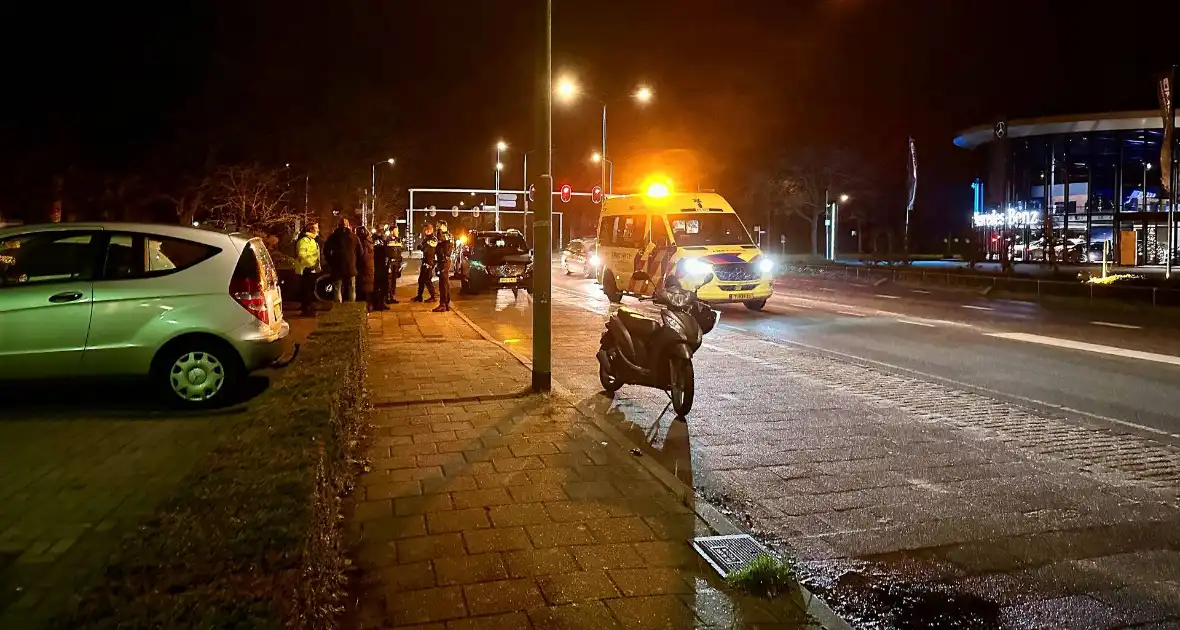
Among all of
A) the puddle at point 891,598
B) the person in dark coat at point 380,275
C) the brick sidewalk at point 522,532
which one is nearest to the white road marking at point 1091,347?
the brick sidewalk at point 522,532

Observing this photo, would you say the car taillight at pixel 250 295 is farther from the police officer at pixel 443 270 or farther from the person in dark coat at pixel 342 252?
the police officer at pixel 443 270

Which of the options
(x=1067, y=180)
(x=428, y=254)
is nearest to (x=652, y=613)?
(x=428, y=254)

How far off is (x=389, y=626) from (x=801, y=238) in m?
76.6

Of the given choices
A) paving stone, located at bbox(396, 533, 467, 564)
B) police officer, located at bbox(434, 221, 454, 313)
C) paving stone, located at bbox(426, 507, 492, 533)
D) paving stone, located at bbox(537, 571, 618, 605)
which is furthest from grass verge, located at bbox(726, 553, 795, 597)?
police officer, located at bbox(434, 221, 454, 313)

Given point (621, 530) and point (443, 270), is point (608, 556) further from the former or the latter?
point (443, 270)

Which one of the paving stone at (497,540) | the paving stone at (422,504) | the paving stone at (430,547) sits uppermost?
the paving stone at (422,504)

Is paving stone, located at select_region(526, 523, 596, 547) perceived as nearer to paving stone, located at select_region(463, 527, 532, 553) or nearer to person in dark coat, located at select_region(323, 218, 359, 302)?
paving stone, located at select_region(463, 527, 532, 553)

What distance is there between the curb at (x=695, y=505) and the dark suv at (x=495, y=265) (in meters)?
14.6

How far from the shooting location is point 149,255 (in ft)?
28.9

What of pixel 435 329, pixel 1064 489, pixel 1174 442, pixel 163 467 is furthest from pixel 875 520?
pixel 435 329

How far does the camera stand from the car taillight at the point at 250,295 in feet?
29.0

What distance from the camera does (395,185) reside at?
2876 inches

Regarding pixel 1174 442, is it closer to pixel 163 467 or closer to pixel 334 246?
pixel 163 467

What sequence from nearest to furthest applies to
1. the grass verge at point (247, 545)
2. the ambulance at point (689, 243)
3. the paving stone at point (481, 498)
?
the grass verge at point (247, 545), the paving stone at point (481, 498), the ambulance at point (689, 243)
